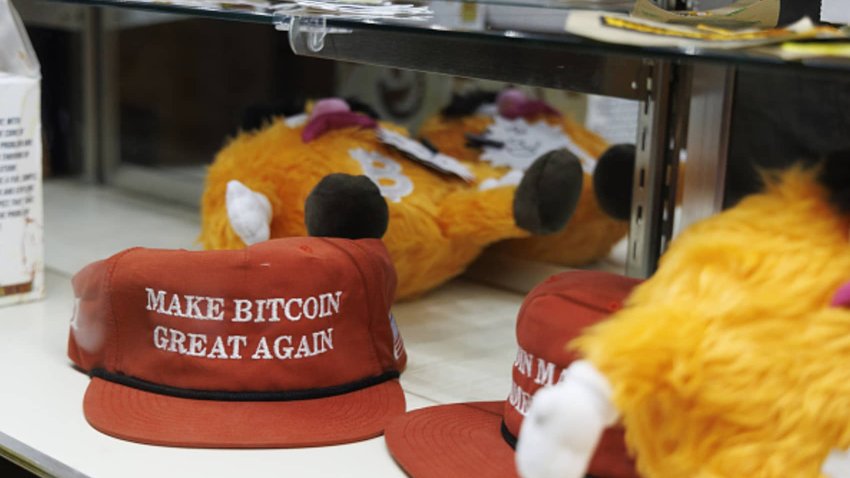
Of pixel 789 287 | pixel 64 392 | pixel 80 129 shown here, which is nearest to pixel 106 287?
pixel 64 392

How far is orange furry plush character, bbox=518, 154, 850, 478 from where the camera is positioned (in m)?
0.61

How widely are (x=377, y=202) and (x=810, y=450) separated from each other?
50 cm

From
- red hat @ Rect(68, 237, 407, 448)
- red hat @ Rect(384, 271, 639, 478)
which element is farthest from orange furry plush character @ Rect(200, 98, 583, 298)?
red hat @ Rect(384, 271, 639, 478)

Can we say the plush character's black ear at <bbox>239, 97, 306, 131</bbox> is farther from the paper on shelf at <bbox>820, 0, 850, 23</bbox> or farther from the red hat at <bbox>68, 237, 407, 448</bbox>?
the paper on shelf at <bbox>820, 0, 850, 23</bbox>

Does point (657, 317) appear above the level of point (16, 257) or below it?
above

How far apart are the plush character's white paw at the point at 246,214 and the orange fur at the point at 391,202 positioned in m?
0.02

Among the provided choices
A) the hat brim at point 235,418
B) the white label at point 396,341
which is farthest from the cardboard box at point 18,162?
the white label at point 396,341

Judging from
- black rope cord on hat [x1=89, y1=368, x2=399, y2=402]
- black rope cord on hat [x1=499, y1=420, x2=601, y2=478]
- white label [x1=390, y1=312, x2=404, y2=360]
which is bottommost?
black rope cord on hat [x1=89, y1=368, x2=399, y2=402]

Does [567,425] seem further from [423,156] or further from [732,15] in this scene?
[423,156]

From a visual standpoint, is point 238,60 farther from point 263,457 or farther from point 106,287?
point 263,457

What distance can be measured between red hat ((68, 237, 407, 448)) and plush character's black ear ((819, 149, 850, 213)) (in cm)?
38

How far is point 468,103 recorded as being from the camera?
1514mm

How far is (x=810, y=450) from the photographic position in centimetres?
62

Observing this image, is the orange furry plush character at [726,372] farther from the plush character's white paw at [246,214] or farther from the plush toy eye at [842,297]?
the plush character's white paw at [246,214]
